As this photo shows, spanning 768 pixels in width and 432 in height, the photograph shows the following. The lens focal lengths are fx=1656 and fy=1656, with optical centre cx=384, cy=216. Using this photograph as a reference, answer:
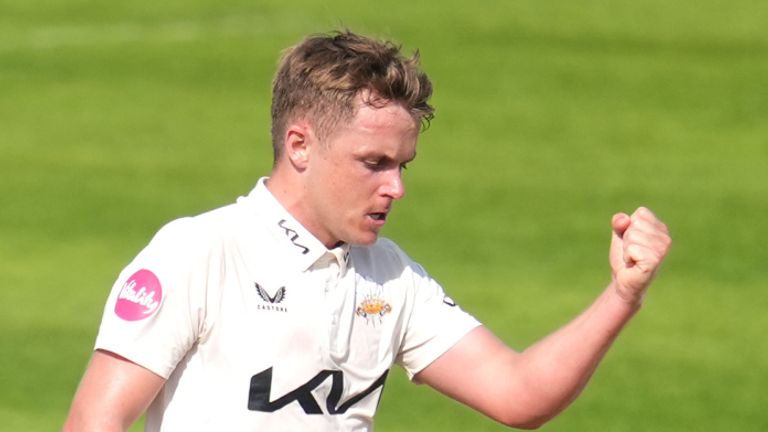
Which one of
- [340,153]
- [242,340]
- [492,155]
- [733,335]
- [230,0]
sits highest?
[230,0]

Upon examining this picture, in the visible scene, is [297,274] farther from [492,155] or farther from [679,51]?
[679,51]

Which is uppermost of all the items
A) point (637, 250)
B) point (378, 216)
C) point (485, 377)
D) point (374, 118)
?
point (374, 118)

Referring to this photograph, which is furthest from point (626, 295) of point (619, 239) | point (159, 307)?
point (159, 307)

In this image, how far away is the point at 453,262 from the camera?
38.5 ft

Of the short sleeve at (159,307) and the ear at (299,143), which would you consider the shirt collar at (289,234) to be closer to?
the ear at (299,143)

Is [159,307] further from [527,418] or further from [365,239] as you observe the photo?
[527,418]

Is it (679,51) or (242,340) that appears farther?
(679,51)

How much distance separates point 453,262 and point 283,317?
7.27 m

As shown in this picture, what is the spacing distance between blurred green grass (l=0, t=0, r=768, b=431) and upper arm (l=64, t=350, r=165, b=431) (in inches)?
195

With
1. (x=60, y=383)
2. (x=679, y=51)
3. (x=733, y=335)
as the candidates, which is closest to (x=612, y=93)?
(x=679, y=51)

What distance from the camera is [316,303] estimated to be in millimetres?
4613

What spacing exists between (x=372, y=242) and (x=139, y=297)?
678 millimetres

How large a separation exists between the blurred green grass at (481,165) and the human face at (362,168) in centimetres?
468

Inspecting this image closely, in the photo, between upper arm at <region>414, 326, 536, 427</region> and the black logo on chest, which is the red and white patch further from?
upper arm at <region>414, 326, 536, 427</region>
